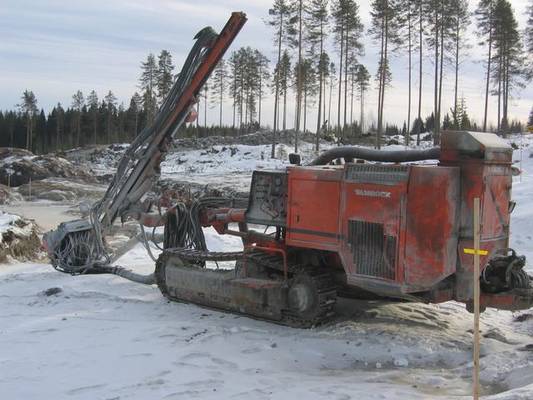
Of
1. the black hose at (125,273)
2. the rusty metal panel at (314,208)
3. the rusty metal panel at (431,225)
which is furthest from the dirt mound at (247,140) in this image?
the rusty metal panel at (431,225)

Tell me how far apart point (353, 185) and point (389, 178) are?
0.43m

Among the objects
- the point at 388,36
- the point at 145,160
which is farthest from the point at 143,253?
the point at 388,36

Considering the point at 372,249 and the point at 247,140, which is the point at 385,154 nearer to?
the point at 372,249

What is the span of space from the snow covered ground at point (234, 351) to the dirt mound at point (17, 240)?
132 inches

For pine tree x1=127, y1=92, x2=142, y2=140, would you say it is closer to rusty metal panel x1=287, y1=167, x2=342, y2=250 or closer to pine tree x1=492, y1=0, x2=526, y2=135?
pine tree x1=492, y1=0, x2=526, y2=135

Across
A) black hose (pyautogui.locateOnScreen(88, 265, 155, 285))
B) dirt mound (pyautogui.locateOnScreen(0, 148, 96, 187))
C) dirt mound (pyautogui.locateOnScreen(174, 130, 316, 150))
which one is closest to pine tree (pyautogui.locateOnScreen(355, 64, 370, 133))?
dirt mound (pyautogui.locateOnScreen(174, 130, 316, 150))

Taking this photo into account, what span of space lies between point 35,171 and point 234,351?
119ft

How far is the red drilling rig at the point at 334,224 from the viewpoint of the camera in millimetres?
6102

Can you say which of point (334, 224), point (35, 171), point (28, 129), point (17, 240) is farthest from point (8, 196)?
point (28, 129)

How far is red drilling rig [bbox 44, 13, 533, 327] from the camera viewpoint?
20.0ft

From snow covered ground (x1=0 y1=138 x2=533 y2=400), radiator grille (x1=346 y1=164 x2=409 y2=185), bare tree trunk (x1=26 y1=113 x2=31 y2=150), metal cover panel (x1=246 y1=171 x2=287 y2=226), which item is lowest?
snow covered ground (x1=0 y1=138 x2=533 y2=400)

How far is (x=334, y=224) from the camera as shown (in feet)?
22.1

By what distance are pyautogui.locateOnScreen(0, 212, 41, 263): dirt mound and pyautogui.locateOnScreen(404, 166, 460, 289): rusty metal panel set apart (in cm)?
855

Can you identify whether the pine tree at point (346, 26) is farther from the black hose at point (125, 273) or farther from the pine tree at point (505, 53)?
the black hose at point (125, 273)
